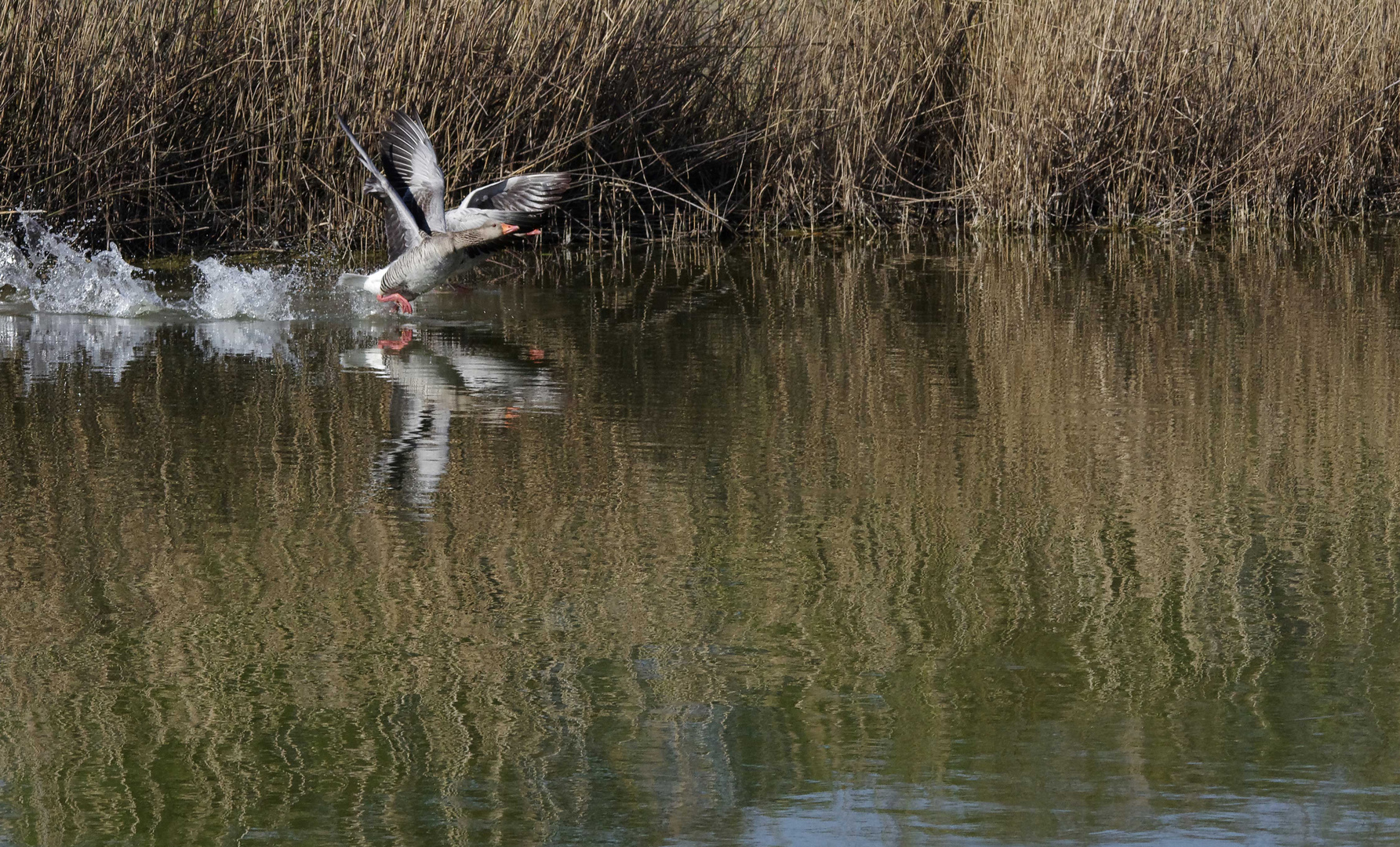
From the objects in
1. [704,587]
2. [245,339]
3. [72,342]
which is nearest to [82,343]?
[72,342]

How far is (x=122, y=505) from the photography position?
5211 millimetres

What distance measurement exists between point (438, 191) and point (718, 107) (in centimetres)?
336

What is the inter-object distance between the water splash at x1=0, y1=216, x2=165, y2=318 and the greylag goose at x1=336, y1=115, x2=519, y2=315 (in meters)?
1.21

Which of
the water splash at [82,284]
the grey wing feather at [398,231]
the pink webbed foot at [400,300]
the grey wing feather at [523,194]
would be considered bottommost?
the pink webbed foot at [400,300]

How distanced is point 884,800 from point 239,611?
177cm

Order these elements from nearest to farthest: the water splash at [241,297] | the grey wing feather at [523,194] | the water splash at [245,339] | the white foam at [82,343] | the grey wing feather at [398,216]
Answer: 1. the white foam at [82,343]
2. the water splash at [245,339]
3. the grey wing feather at [398,216]
4. the water splash at [241,297]
5. the grey wing feather at [523,194]

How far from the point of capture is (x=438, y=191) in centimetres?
990

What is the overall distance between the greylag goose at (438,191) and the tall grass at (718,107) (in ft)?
4.04

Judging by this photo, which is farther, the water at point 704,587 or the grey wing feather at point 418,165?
the grey wing feather at point 418,165

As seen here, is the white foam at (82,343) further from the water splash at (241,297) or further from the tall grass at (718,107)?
the tall grass at (718,107)

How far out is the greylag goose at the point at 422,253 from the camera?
29.8 feet

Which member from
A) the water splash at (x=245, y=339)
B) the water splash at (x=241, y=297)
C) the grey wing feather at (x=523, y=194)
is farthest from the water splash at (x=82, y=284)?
the grey wing feather at (x=523, y=194)

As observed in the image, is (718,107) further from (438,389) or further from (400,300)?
(438,389)

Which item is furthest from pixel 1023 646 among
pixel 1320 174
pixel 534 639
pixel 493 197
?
pixel 1320 174
